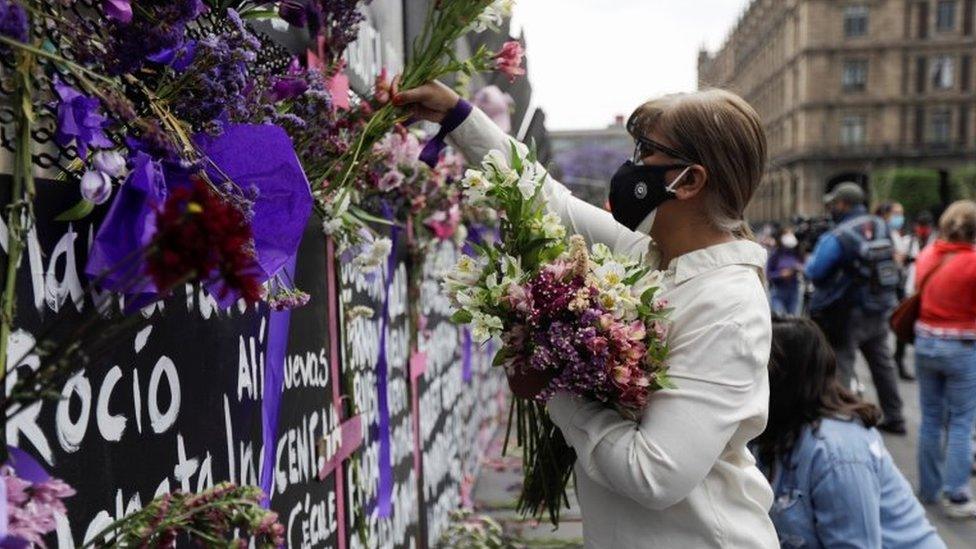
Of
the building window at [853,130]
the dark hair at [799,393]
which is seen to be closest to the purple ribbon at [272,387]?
the dark hair at [799,393]

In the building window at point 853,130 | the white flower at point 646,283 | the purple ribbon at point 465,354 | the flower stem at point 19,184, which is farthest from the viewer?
the building window at point 853,130

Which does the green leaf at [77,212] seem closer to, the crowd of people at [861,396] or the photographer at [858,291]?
the crowd of people at [861,396]

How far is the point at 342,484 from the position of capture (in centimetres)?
238

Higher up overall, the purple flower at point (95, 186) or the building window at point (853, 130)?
the building window at point (853, 130)

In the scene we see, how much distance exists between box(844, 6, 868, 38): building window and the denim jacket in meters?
62.9

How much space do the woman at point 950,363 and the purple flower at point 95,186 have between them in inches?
202

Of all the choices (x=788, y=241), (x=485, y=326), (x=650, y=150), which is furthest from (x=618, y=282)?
(x=788, y=241)

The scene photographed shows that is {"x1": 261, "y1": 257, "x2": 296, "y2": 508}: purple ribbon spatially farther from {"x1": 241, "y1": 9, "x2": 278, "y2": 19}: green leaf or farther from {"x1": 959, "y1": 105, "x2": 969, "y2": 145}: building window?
{"x1": 959, "y1": 105, "x2": 969, "y2": 145}: building window

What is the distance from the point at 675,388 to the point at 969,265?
4454 mm

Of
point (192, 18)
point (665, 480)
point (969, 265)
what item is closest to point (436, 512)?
point (665, 480)

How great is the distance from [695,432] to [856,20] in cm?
6463

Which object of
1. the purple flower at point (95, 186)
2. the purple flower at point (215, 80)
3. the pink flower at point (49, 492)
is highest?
the purple flower at point (215, 80)

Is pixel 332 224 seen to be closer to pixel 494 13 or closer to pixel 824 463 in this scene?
pixel 494 13

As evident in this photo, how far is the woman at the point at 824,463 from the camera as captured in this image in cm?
260
